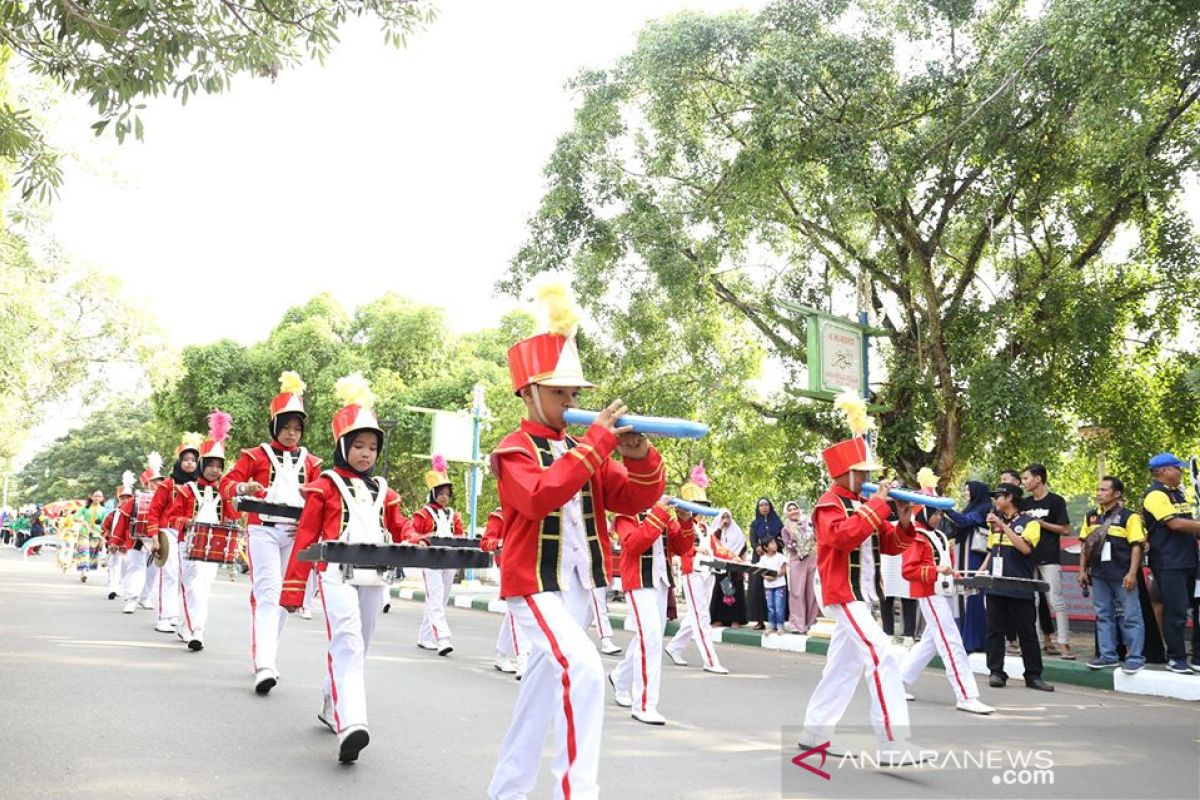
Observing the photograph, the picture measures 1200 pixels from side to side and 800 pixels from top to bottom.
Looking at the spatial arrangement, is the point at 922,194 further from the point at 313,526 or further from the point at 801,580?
the point at 313,526

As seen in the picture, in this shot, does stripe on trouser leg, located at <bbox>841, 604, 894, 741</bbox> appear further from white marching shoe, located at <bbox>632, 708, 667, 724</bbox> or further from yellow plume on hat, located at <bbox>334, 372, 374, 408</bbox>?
yellow plume on hat, located at <bbox>334, 372, 374, 408</bbox>

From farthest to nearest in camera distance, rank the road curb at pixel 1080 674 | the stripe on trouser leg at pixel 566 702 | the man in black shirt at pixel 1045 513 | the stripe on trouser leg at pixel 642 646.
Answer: the man in black shirt at pixel 1045 513 → the road curb at pixel 1080 674 → the stripe on trouser leg at pixel 642 646 → the stripe on trouser leg at pixel 566 702

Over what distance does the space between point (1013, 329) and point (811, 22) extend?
557 centimetres

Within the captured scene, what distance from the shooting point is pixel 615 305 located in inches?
857

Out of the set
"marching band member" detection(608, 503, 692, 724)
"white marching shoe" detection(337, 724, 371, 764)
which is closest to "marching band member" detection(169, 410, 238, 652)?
"marching band member" detection(608, 503, 692, 724)

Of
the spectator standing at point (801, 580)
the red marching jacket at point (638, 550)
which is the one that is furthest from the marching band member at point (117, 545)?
the red marching jacket at point (638, 550)

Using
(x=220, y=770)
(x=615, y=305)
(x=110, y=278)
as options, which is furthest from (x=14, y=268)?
(x=220, y=770)

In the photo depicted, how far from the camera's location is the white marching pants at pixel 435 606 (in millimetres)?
12641

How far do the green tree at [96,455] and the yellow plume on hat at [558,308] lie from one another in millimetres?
81024

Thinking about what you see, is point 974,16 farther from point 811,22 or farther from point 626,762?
point 626,762

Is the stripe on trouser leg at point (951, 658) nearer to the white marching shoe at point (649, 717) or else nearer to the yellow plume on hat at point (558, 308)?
the white marching shoe at point (649, 717)

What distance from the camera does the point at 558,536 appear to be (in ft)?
15.4

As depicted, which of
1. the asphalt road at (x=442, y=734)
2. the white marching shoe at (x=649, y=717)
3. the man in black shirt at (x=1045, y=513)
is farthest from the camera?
the man in black shirt at (x=1045, y=513)

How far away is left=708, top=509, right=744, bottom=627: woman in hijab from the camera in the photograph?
714 inches
